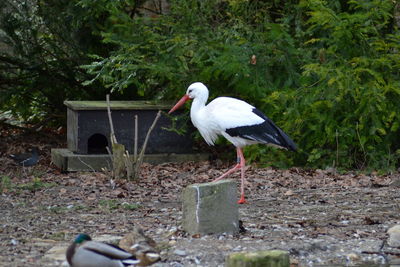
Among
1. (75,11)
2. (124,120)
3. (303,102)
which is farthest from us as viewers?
(75,11)

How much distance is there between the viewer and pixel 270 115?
1243 cm

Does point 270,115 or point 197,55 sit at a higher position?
→ point 197,55

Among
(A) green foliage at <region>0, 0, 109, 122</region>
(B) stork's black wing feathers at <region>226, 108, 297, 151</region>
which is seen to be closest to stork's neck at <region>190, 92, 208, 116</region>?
(B) stork's black wing feathers at <region>226, 108, 297, 151</region>

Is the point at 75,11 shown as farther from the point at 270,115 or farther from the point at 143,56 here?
the point at 270,115

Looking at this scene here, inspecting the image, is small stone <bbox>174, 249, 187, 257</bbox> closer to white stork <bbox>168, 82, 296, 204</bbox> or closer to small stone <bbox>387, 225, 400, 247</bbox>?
small stone <bbox>387, 225, 400, 247</bbox>

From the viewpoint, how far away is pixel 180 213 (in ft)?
29.0

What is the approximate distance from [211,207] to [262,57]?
17.7ft

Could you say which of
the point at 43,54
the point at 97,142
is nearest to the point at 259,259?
the point at 97,142

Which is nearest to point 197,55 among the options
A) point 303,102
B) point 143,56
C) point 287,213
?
point 143,56

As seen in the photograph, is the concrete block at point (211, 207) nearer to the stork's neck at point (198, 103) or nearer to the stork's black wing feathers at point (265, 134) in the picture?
the stork's black wing feathers at point (265, 134)

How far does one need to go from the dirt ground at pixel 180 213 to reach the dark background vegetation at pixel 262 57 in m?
0.67

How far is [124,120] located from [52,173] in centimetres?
129

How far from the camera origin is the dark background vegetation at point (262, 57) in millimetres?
11922

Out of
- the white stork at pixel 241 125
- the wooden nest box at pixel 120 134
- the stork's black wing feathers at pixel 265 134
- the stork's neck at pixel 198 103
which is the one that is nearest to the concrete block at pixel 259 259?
the white stork at pixel 241 125
